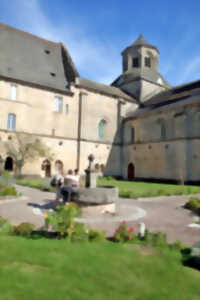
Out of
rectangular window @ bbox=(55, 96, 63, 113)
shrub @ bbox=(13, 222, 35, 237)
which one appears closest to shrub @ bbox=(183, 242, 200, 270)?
shrub @ bbox=(13, 222, 35, 237)

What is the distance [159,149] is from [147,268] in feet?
82.2

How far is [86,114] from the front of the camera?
98.0ft

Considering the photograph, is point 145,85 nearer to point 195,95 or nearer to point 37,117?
point 195,95

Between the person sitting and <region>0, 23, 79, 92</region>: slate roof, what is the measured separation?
1967 centimetres

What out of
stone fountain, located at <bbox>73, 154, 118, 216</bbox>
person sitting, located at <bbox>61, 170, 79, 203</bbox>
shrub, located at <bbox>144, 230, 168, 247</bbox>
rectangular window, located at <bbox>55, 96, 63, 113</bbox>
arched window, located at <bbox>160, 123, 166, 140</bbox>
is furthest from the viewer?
rectangular window, located at <bbox>55, 96, 63, 113</bbox>

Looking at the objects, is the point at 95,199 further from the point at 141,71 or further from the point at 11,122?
the point at 141,71

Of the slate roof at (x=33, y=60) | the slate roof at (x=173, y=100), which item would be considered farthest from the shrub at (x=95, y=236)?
the slate roof at (x=33, y=60)

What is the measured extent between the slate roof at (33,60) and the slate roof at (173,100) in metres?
10.6

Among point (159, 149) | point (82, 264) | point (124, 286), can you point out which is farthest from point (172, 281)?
point (159, 149)

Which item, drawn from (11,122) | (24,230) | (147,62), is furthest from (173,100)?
(24,230)

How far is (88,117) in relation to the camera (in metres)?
30.0

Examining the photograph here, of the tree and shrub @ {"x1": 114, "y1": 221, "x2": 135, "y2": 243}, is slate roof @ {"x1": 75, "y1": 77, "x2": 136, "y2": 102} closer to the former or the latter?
the tree

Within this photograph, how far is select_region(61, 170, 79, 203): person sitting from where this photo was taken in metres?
8.58

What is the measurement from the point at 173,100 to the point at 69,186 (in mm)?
24060
